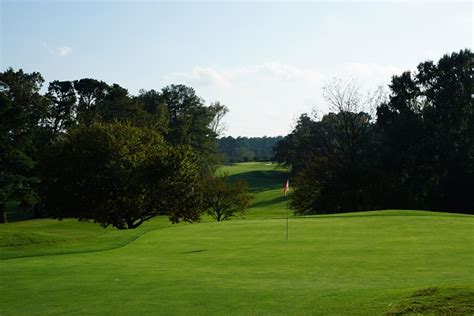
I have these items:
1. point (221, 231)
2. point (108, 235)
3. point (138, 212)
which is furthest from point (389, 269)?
point (138, 212)

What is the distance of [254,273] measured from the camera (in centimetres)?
1254

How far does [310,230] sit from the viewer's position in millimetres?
22328

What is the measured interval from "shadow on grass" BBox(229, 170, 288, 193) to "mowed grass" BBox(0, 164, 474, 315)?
8194cm

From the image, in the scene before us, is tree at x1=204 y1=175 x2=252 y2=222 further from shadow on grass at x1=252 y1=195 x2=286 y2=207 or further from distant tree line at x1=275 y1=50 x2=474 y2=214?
shadow on grass at x1=252 y1=195 x2=286 y2=207

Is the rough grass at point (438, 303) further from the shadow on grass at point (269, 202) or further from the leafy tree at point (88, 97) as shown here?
the shadow on grass at point (269, 202)

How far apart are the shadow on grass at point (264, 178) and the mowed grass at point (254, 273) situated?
81.9 metres

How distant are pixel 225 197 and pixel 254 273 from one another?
41.5m

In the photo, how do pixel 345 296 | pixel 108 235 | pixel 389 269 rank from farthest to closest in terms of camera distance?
pixel 108 235, pixel 389 269, pixel 345 296

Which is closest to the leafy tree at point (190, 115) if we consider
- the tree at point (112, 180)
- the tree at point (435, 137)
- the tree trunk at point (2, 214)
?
the tree trunk at point (2, 214)

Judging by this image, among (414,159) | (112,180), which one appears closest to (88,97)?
(112,180)

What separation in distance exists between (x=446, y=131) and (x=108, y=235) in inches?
1589

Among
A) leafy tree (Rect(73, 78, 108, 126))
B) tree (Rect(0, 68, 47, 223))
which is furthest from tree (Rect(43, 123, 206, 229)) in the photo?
leafy tree (Rect(73, 78, 108, 126))

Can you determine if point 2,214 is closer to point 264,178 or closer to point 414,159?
point 414,159

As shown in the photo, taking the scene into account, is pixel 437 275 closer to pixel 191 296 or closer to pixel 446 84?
pixel 191 296
